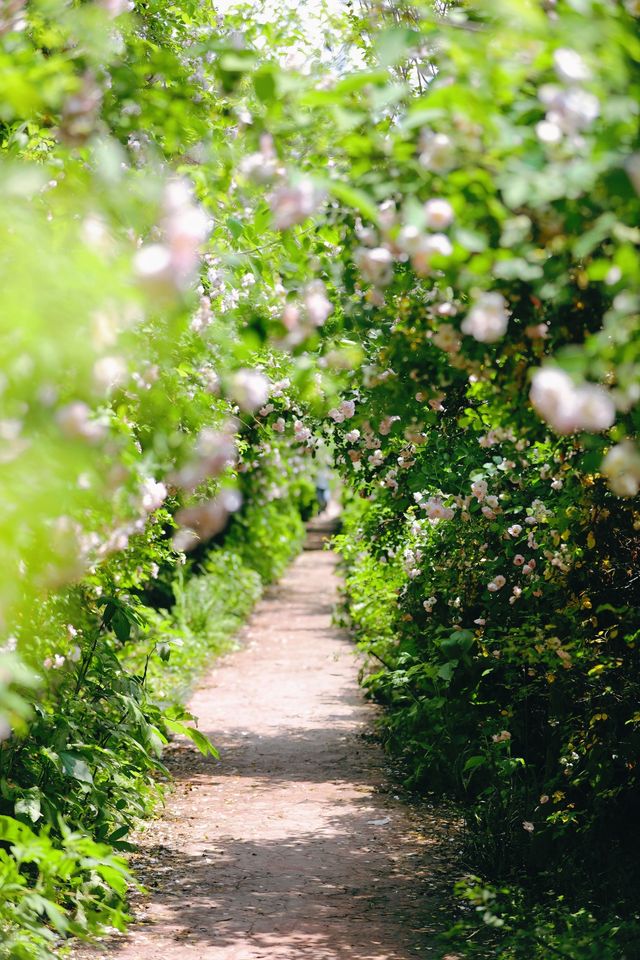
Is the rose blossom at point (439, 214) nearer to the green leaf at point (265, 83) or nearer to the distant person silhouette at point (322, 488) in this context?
the green leaf at point (265, 83)

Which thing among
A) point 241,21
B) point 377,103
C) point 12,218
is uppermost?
point 241,21

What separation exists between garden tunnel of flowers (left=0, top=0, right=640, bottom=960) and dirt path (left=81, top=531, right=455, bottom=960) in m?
0.29

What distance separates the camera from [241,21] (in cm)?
584

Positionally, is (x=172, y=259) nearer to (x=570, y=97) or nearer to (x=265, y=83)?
(x=265, y=83)

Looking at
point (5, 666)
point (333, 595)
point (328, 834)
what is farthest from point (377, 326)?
point (333, 595)

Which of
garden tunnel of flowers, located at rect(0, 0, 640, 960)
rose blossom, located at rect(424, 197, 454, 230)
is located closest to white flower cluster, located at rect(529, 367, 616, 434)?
garden tunnel of flowers, located at rect(0, 0, 640, 960)

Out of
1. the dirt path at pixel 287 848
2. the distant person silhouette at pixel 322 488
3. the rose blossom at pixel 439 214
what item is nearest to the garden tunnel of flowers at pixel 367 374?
the rose blossom at pixel 439 214

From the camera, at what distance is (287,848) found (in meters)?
6.14

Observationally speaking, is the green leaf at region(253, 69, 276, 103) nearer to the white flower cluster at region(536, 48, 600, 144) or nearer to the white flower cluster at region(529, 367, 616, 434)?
the white flower cluster at region(536, 48, 600, 144)

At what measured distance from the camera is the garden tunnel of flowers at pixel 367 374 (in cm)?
225

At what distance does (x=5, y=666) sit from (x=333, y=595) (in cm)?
1611

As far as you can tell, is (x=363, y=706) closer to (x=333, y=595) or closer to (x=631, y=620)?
(x=631, y=620)

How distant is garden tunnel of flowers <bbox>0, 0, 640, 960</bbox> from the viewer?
225 centimetres

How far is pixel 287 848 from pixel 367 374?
311 cm
